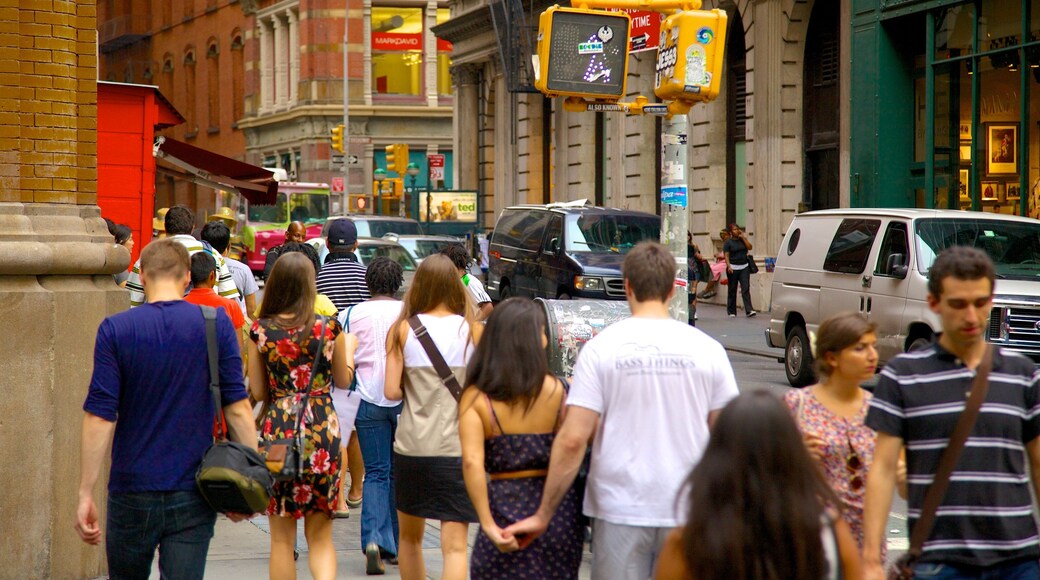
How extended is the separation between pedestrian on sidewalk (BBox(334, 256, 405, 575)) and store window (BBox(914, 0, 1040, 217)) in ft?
52.2

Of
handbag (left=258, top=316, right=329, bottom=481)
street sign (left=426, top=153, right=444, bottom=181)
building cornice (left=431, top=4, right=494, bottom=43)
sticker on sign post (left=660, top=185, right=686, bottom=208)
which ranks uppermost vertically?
building cornice (left=431, top=4, right=494, bottom=43)

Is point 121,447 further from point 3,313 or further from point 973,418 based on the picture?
point 973,418

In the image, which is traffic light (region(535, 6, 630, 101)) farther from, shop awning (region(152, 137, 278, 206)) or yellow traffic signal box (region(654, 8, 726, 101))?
shop awning (region(152, 137, 278, 206))

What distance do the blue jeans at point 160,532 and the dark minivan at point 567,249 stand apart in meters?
16.2

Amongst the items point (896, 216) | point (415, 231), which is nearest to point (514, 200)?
point (415, 231)

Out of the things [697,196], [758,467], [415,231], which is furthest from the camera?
[415,231]

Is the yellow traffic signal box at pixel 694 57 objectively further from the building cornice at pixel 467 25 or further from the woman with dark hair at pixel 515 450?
the building cornice at pixel 467 25

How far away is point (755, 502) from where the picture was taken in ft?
10.3

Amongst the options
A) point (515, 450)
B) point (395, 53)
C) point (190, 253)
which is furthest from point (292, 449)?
point (395, 53)

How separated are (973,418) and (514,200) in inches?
1554

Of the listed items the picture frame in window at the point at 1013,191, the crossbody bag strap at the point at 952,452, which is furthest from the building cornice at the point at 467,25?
the crossbody bag strap at the point at 952,452

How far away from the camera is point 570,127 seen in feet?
129

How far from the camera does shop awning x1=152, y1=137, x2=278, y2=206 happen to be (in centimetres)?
2211

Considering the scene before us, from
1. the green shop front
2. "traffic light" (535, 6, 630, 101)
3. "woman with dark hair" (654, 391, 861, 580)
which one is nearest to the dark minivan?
the green shop front
